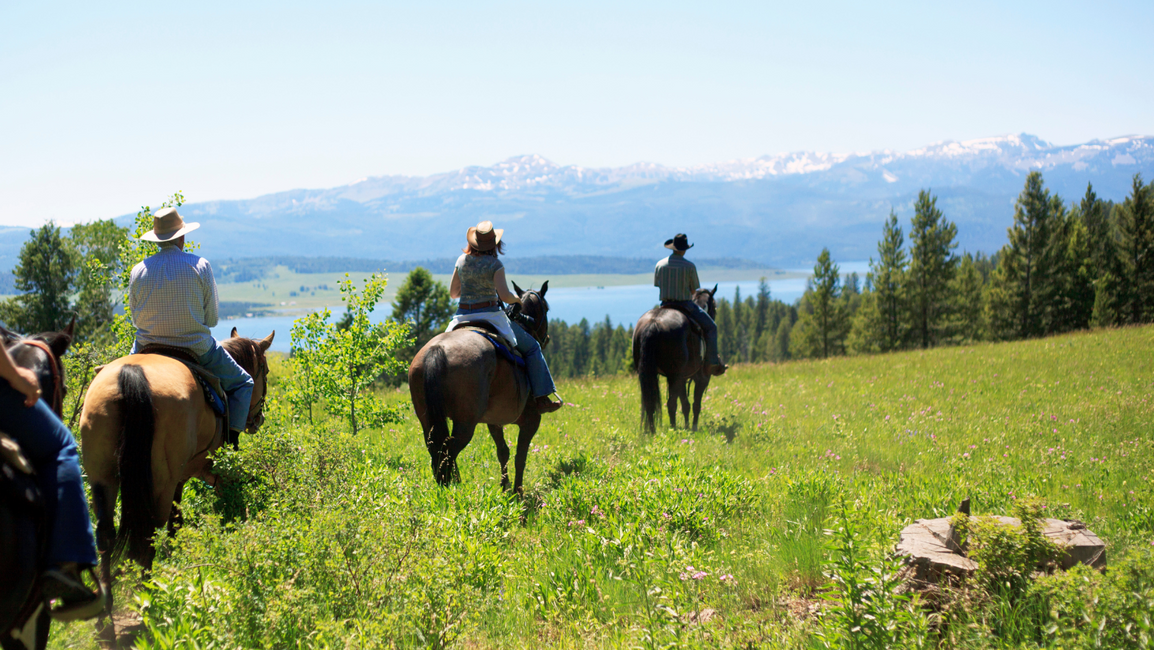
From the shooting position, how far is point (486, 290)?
8.04 m

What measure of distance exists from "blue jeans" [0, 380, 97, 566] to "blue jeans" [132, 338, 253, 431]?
9.61 feet

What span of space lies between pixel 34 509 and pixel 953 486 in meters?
7.85

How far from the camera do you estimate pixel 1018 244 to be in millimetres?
54531

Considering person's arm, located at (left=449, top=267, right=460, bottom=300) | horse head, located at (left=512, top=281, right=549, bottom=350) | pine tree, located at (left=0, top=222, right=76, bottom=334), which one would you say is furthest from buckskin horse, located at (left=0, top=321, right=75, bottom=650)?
pine tree, located at (left=0, top=222, right=76, bottom=334)

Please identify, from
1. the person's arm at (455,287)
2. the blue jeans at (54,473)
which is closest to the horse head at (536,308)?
the person's arm at (455,287)

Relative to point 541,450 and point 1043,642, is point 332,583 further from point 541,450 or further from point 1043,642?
point 541,450

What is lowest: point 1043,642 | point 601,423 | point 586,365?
point 586,365

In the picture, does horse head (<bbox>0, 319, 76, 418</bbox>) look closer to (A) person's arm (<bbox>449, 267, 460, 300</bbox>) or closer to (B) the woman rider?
(B) the woman rider

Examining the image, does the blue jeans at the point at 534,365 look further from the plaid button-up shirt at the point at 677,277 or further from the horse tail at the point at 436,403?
the plaid button-up shirt at the point at 677,277

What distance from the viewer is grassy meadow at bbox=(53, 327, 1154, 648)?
3887 mm

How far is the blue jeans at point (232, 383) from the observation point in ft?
20.5

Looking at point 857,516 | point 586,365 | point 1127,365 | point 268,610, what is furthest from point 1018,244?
point 586,365

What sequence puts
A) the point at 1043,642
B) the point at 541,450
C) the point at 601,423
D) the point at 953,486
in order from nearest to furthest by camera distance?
the point at 1043,642, the point at 953,486, the point at 541,450, the point at 601,423

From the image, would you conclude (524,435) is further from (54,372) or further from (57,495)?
(57,495)
